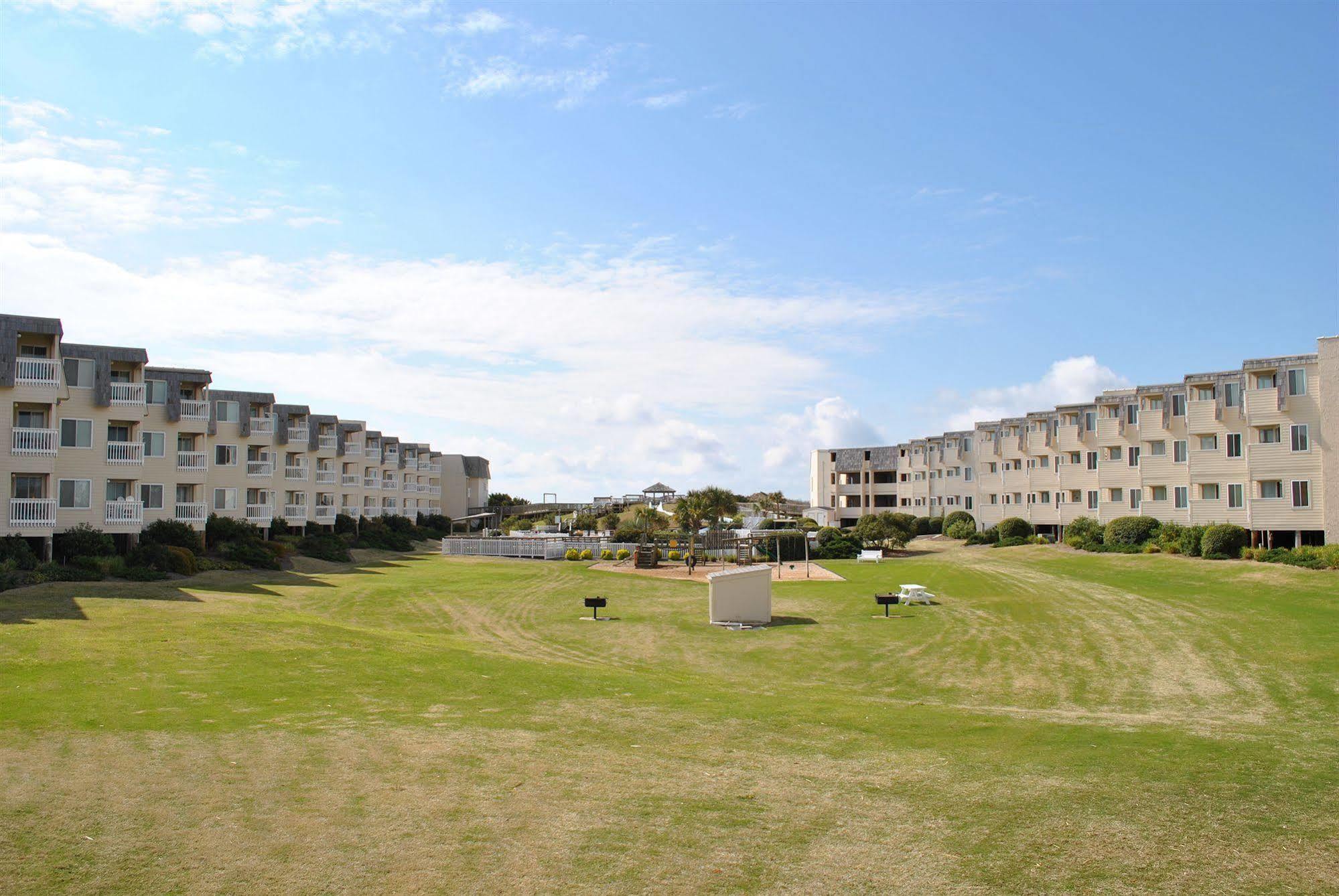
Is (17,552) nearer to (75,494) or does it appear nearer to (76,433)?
(75,494)

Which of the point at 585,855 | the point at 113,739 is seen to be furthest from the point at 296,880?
the point at 113,739

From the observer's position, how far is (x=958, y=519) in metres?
86.5

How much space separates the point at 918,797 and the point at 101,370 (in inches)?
1747

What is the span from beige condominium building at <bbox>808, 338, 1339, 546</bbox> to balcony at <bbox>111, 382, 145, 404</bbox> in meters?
58.4

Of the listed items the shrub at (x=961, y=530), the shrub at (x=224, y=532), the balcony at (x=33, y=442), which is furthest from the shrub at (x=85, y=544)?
the shrub at (x=961, y=530)

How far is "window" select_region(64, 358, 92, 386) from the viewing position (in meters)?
43.5

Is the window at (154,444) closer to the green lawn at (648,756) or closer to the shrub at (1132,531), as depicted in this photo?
the green lawn at (648,756)

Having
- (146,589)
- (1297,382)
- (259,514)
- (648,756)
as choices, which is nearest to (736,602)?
(648,756)

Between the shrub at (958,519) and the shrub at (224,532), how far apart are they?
59.0 m

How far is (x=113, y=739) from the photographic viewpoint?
13695 mm

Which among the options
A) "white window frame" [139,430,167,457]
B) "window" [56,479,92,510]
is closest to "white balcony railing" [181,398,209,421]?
"white window frame" [139,430,167,457]

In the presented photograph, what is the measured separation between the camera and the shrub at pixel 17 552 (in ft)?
116

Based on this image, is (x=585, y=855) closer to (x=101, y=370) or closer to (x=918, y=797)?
(x=918, y=797)

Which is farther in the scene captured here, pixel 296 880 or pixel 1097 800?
pixel 1097 800
